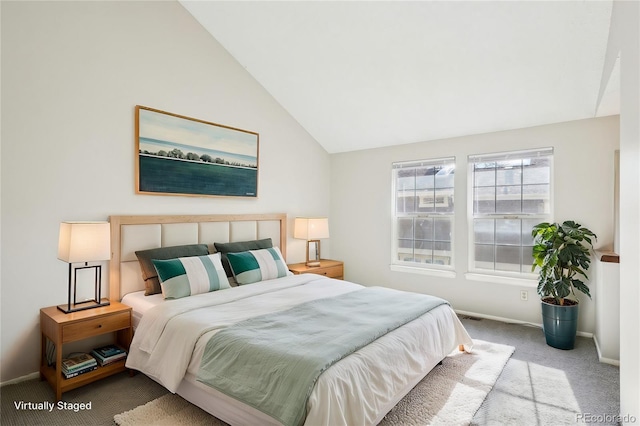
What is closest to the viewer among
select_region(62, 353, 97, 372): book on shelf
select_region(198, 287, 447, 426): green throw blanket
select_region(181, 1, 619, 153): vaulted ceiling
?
select_region(198, 287, 447, 426): green throw blanket

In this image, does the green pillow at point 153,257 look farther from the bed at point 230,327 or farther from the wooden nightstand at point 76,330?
the wooden nightstand at point 76,330

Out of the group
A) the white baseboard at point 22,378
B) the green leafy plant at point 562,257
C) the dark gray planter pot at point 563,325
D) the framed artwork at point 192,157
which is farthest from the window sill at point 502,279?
the white baseboard at point 22,378

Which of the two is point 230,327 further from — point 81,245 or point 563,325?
point 563,325

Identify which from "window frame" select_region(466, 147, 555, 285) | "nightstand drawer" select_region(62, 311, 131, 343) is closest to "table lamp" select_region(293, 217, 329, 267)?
"window frame" select_region(466, 147, 555, 285)

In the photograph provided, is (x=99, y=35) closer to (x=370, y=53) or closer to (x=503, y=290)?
(x=370, y=53)

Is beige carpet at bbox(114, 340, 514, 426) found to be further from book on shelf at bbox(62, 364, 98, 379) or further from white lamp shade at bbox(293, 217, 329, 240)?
white lamp shade at bbox(293, 217, 329, 240)

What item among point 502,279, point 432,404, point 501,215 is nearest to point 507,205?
point 501,215

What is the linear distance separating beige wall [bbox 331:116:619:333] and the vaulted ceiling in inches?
7.2

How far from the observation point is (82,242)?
8.16 feet

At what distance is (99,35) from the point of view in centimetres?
294

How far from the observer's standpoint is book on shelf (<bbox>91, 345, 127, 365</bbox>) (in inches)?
103

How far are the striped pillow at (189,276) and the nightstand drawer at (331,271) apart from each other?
4.69 feet

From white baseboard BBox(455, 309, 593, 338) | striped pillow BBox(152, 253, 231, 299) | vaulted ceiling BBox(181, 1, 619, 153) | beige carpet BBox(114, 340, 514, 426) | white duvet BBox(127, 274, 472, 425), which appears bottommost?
beige carpet BBox(114, 340, 514, 426)

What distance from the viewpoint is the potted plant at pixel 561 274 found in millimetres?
3166
